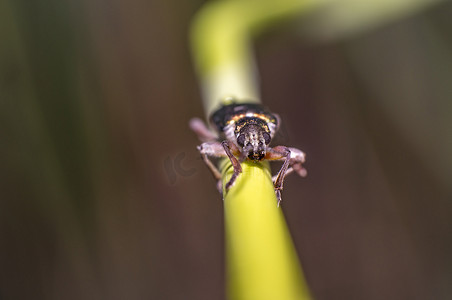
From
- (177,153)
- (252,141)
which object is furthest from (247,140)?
(177,153)

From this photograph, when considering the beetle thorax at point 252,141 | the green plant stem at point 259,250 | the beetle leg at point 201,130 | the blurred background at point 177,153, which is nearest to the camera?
the green plant stem at point 259,250

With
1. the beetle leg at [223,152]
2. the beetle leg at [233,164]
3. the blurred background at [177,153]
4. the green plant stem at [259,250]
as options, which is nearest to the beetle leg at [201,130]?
the blurred background at [177,153]

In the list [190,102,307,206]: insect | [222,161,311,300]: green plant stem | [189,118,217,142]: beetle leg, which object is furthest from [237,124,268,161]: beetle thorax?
[189,118,217,142]: beetle leg

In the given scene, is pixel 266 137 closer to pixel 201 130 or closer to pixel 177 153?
pixel 201 130

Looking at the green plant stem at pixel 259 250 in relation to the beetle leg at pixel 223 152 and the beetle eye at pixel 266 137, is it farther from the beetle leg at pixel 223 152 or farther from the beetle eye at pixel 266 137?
the beetle eye at pixel 266 137

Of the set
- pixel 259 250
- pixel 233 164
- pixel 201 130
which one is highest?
pixel 201 130
